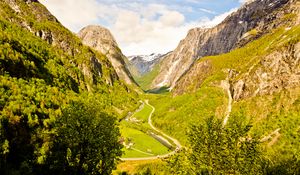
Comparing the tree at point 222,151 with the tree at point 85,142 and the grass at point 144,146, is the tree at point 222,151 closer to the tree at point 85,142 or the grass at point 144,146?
the tree at point 85,142

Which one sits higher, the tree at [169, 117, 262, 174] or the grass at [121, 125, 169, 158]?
the tree at [169, 117, 262, 174]

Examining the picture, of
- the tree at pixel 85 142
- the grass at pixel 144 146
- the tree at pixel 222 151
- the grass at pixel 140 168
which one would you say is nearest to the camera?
the tree at pixel 222 151

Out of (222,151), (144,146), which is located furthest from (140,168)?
(222,151)

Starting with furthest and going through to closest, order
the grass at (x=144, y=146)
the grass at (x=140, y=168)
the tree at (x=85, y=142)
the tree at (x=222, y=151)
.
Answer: the grass at (x=144, y=146)
the grass at (x=140, y=168)
the tree at (x=85, y=142)
the tree at (x=222, y=151)

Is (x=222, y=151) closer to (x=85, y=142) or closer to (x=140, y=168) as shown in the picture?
(x=85, y=142)

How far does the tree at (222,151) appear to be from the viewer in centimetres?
5041

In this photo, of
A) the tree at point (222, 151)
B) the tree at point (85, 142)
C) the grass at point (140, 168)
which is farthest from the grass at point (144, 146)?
the tree at point (222, 151)

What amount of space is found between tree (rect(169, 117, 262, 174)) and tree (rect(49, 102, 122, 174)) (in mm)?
21153

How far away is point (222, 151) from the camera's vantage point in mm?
51875

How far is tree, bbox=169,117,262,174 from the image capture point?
5041cm

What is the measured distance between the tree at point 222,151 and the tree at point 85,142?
21153mm

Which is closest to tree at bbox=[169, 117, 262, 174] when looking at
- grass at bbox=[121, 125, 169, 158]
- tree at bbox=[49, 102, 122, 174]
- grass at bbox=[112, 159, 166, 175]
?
tree at bbox=[49, 102, 122, 174]

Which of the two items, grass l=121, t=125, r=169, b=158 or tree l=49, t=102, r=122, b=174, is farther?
grass l=121, t=125, r=169, b=158

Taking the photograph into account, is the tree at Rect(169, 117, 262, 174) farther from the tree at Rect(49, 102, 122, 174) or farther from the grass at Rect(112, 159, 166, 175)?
the grass at Rect(112, 159, 166, 175)
